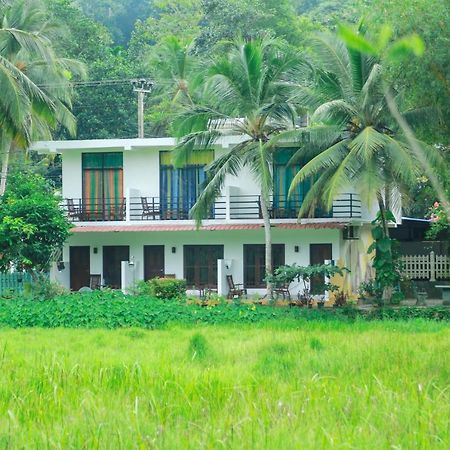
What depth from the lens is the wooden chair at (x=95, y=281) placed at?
31583mm

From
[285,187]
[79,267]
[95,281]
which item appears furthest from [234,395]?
[79,267]

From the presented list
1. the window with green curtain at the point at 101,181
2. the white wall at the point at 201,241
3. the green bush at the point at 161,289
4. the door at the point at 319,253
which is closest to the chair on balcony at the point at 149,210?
the white wall at the point at 201,241

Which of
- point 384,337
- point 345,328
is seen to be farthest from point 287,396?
point 345,328

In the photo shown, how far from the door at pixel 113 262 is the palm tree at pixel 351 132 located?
28.5ft

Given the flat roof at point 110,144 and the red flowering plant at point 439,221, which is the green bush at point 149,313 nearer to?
the red flowering plant at point 439,221

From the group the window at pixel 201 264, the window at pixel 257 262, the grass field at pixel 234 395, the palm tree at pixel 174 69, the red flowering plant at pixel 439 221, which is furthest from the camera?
the palm tree at pixel 174 69

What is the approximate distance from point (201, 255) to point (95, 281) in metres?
3.65

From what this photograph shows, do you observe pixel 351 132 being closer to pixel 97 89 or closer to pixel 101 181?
pixel 101 181

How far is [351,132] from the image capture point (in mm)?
25172

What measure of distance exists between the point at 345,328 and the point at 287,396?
9.80 m

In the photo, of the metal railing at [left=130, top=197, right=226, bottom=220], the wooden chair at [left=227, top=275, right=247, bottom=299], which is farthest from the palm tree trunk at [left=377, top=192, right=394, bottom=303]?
the metal railing at [left=130, top=197, right=226, bottom=220]

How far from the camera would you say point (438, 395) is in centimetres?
911

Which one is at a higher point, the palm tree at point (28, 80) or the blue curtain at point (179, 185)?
the palm tree at point (28, 80)

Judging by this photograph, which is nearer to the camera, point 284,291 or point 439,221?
point 284,291
